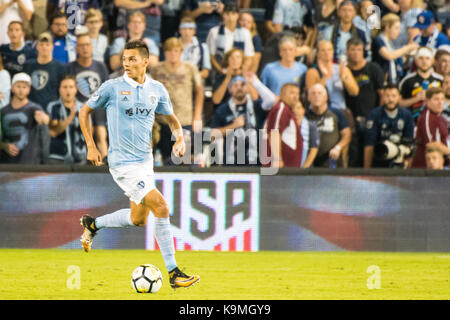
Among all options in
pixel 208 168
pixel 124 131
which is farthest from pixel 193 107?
pixel 124 131

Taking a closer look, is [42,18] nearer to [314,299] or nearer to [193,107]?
[193,107]

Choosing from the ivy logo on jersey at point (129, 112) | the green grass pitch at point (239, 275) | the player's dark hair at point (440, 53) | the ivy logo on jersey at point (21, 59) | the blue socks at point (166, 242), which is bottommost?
the green grass pitch at point (239, 275)

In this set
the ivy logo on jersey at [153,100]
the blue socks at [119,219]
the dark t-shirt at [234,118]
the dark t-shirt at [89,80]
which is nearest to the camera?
the ivy logo on jersey at [153,100]

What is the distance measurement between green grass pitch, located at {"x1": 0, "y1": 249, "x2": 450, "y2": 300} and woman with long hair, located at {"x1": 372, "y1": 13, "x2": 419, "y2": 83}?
3039 mm

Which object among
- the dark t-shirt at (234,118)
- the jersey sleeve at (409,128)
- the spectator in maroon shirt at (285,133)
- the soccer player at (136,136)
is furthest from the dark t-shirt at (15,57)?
the jersey sleeve at (409,128)

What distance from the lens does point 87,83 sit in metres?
12.0

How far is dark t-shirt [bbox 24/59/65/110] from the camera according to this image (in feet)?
39.2

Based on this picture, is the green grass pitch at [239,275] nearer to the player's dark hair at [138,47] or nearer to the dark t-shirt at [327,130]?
→ the dark t-shirt at [327,130]

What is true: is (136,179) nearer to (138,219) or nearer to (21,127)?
(138,219)

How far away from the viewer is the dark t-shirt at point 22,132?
1170 cm

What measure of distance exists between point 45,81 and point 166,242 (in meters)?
5.15

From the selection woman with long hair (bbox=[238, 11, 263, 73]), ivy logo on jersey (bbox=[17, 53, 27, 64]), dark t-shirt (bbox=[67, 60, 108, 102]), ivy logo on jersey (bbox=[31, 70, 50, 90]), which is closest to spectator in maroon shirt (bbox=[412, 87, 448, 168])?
woman with long hair (bbox=[238, 11, 263, 73])

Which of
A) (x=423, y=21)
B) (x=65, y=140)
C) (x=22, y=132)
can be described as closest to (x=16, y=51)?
(x=22, y=132)

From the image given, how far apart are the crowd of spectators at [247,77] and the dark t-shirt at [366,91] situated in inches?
0.6
